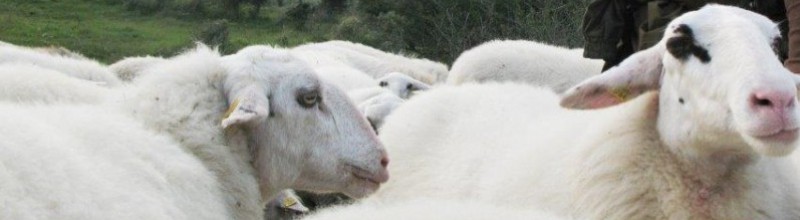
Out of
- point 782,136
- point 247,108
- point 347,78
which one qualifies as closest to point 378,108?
point 347,78

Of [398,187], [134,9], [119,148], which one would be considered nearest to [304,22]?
[134,9]

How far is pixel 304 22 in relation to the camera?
2716cm

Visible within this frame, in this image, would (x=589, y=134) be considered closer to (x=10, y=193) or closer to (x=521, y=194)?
(x=521, y=194)

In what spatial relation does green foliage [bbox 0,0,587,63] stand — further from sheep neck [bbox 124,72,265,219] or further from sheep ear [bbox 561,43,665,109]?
sheep neck [bbox 124,72,265,219]

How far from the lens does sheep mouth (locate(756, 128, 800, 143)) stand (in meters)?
3.53

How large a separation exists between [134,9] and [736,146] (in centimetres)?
2602

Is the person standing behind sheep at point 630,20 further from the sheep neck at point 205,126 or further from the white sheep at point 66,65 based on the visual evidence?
the white sheep at point 66,65

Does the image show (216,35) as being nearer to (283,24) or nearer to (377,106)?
(283,24)

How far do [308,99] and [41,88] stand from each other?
1.61 meters

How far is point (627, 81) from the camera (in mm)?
4258

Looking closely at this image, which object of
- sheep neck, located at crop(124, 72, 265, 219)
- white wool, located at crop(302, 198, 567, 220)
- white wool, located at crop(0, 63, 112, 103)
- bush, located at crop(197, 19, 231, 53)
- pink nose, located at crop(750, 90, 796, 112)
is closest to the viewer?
white wool, located at crop(302, 198, 567, 220)

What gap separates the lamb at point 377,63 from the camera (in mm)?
11234

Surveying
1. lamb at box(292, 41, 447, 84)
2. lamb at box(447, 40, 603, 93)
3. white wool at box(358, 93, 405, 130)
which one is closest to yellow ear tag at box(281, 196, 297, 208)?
white wool at box(358, 93, 405, 130)

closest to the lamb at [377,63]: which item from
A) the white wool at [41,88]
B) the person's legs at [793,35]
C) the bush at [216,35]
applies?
the white wool at [41,88]
